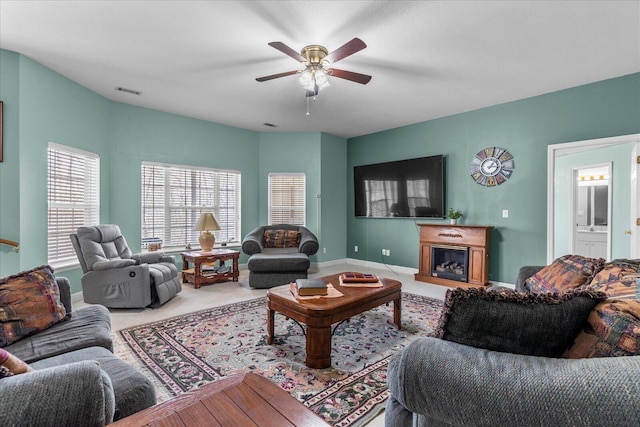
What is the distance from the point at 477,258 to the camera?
436cm

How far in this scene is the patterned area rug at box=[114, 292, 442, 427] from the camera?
73.4 inches

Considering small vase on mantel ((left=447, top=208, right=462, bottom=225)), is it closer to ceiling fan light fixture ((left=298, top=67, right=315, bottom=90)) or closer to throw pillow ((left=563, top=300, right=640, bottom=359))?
ceiling fan light fixture ((left=298, top=67, right=315, bottom=90))

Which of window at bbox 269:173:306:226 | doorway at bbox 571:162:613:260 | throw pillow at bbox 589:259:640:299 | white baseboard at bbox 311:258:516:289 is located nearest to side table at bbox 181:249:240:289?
window at bbox 269:173:306:226

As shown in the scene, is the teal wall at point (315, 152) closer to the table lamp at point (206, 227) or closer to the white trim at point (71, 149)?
the white trim at point (71, 149)

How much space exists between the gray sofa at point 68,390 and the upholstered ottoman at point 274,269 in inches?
109

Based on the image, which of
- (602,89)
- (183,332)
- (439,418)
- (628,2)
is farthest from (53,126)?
(602,89)

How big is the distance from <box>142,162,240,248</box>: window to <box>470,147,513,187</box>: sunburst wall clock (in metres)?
4.12

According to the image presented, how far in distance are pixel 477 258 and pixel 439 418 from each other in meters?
3.95

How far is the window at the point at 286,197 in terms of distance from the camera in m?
6.02

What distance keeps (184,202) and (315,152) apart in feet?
8.43

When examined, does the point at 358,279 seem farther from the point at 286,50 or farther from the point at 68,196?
the point at 68,196

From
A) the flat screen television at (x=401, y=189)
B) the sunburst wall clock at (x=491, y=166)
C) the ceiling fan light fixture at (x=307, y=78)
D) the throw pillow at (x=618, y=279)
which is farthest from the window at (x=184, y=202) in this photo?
the throw pillow at (x=618, y=279)

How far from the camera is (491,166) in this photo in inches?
178

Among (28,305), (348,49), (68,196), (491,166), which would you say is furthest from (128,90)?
(491,166)
